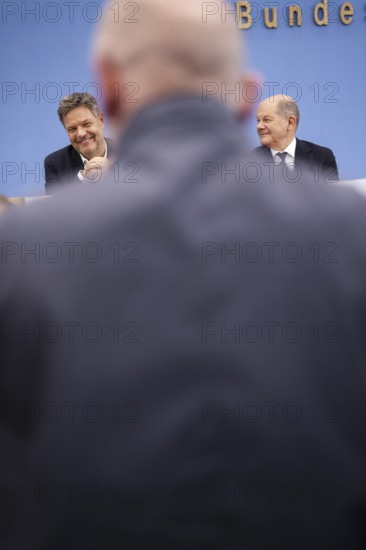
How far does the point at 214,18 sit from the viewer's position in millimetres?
724

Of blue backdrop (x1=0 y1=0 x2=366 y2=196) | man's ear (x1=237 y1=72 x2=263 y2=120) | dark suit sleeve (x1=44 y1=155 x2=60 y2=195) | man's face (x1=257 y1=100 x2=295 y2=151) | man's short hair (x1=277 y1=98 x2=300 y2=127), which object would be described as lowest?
man's ear (x1=237 y1=72 x2=263 y2=120)

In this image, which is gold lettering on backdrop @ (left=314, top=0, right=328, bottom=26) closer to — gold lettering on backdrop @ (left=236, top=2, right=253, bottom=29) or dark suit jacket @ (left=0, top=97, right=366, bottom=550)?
gold lettering on backdrop @ (left=236, top=2, right=253, bottom=29)

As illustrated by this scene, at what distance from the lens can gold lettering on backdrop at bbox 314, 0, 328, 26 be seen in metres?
4.80

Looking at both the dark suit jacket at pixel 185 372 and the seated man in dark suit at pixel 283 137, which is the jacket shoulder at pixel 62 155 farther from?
the dark suit jacket at pixel 185 372

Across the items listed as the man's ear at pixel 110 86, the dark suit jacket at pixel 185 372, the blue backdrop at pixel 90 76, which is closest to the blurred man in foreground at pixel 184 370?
the dark suit jacket at pixel 185 372

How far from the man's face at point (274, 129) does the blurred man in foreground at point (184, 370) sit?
10.1 ft

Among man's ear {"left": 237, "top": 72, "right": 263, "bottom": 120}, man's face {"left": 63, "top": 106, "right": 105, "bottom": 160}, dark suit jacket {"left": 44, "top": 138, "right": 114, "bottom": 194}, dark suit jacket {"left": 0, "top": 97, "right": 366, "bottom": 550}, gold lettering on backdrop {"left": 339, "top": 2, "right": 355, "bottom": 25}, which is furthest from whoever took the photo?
gold lettering on backdrop {"left": 339, "top": 2, "right": 355, "bottom": 25}

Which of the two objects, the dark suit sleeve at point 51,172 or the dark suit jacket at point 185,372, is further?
the dark suit sleeve at point 51,172

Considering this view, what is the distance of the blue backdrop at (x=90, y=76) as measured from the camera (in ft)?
15.9

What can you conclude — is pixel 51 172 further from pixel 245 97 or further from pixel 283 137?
pixel 245 97

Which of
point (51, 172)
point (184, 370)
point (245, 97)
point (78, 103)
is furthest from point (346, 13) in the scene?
point (184, 370)

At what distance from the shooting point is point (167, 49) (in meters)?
0.69

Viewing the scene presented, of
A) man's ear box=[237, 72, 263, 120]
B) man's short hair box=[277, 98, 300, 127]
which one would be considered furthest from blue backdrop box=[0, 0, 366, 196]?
man's ear box=[237, 72, 263, 120]

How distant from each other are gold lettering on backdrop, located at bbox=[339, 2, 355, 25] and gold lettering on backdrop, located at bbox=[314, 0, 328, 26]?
0.10m
